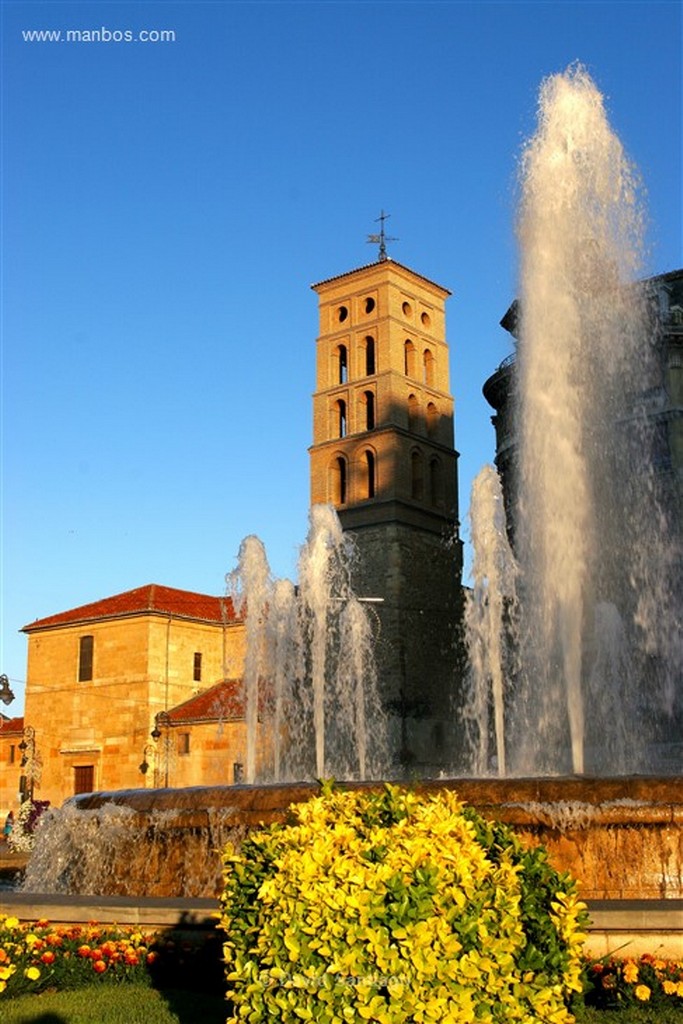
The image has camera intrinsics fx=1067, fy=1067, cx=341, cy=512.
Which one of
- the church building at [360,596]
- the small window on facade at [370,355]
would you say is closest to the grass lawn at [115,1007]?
the church building at [360,596]

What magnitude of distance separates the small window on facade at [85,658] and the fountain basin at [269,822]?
32.5 m

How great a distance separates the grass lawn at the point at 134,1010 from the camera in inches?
219

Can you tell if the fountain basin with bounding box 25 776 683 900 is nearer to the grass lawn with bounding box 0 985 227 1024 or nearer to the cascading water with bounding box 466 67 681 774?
the grass lawn with bounding box 0 985 227 1024

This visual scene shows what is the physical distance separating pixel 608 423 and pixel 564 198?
810 centimetres

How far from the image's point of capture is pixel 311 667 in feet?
119

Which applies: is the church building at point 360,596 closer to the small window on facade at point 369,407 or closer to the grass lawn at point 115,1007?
the small window on facade at point 369,407

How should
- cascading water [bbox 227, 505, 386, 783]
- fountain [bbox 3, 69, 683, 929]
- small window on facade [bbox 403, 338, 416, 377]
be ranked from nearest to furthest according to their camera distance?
1. fountain [bbox 3, 69, 683, 929]
2. cascading water [bbox 227, 505, 386, 783]
3. small window on facade [bbox 403, 338, 416, 377]

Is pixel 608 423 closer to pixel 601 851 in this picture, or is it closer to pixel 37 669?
pixel 601 851

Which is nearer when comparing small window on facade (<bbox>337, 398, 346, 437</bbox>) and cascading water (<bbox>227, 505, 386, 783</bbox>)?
cascading water (<bbox>227, 505, 386, 783</bbox>)

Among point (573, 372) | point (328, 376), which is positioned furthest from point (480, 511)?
point (328, 376)

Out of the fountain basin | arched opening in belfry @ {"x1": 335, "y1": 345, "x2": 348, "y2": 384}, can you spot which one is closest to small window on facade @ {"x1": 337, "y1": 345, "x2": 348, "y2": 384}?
arched opening in belfry @ {"x1": 335, "y1": 345, "x2": 348, "y2": 384}

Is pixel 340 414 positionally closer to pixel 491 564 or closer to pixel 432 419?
pixel 432 419

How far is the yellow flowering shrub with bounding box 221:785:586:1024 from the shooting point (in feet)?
12.4

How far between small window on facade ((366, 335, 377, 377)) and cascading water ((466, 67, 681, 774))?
19.9 metres
